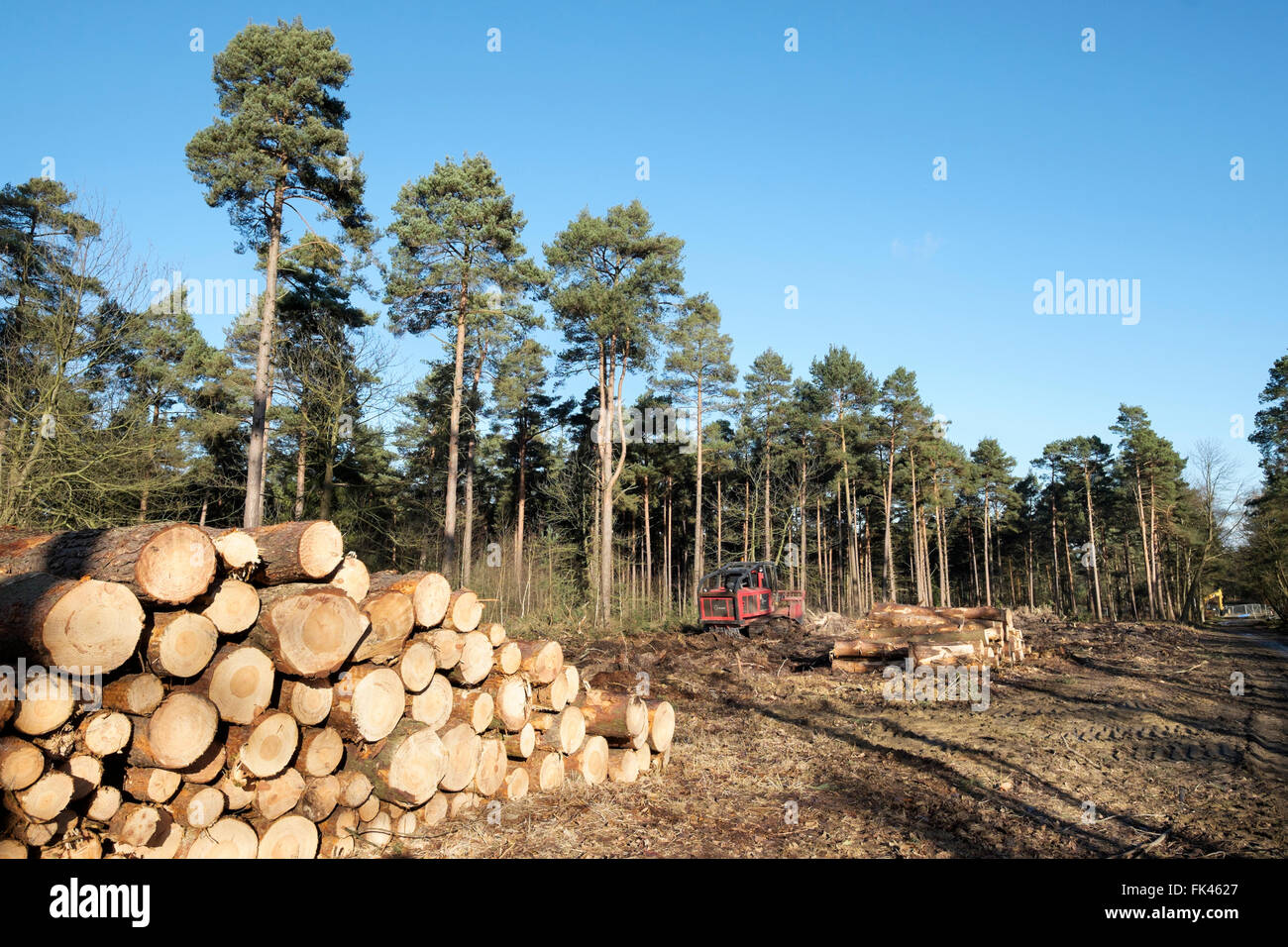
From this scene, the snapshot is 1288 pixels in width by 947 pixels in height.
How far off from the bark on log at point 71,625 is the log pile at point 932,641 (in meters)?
12.8

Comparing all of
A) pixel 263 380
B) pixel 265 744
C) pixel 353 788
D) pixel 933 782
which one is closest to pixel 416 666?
pixel 353 788

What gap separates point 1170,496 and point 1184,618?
293 inches

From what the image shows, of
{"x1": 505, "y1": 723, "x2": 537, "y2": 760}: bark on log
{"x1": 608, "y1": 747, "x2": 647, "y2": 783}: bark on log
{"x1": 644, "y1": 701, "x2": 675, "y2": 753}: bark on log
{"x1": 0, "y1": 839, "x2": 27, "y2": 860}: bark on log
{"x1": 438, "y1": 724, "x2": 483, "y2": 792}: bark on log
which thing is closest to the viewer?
{"x1": 0, "y1": 839, "x2": 27, "y2": 860}: bark on log

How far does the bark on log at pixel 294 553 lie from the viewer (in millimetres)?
4328

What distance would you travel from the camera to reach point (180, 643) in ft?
11.9

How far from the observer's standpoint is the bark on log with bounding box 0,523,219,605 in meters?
3.61

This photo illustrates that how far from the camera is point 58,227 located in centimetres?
2136

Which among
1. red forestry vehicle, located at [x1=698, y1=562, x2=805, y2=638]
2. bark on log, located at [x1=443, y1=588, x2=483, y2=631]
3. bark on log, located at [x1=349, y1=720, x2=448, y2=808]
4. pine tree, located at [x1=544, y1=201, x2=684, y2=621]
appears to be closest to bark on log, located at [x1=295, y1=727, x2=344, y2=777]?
bark on log, located at [x1=349, y1=720, x2=448, y2=808]

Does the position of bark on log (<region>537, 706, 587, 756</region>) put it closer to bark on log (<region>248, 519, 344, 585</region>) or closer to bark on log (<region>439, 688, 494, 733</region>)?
bark on log (<region>439, 688, 494, 733</region>)

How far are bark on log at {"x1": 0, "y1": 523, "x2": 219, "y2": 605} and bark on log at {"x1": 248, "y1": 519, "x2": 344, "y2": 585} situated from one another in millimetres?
448

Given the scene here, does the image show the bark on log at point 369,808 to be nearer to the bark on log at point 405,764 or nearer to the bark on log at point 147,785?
the bark on log at point 405,764

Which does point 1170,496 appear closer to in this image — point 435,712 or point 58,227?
point 435,712

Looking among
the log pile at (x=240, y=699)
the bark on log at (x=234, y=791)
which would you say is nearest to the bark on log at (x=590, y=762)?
the log pile at (x=240, y=699)
